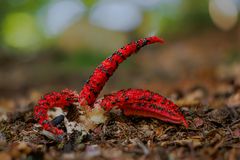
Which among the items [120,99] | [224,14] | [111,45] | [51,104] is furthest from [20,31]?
[120,99]

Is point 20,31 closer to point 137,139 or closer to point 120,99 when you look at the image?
point 120,99

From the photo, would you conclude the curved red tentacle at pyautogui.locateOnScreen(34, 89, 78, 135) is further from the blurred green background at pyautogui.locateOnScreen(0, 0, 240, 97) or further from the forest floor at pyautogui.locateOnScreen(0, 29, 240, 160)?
the blurred green background at pyautogui.locateOnScreen(0, 0, 240, 97)

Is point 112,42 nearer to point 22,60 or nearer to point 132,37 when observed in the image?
point 132,37

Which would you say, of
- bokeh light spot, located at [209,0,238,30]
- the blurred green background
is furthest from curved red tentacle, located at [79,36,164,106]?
bokeh light spot, located at [209,0,238,30]

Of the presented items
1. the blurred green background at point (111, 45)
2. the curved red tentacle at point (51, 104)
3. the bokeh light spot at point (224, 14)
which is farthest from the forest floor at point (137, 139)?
the bokeh light spot at point (224, 14)

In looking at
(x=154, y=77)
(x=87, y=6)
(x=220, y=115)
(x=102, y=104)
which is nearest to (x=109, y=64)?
(x=102, y=104)
